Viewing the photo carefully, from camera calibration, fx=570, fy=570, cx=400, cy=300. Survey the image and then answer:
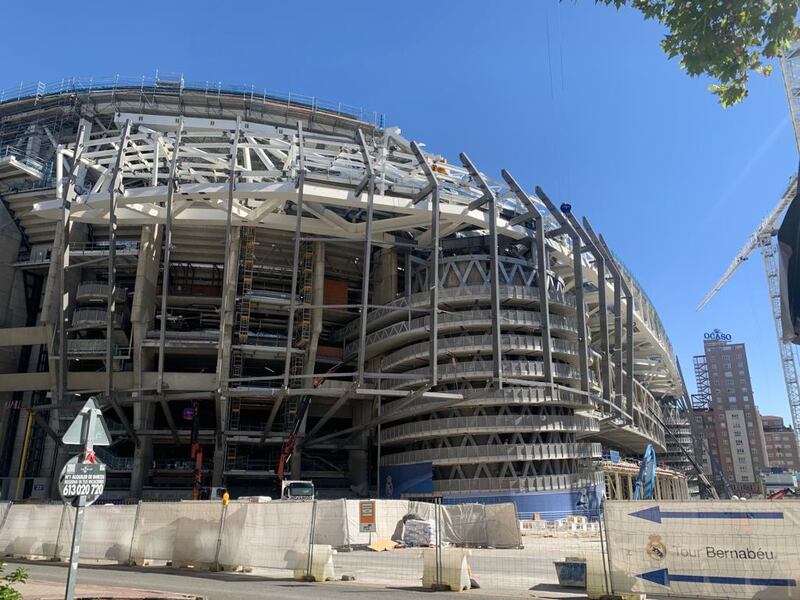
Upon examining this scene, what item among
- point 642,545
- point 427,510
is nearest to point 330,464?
point 427,510

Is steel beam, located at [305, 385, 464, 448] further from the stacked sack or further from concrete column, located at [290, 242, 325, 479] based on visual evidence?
the stacked sack

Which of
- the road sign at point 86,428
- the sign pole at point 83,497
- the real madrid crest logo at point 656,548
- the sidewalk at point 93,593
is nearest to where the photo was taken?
the sign pole at point 83,497

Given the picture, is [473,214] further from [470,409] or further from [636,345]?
[636,345]

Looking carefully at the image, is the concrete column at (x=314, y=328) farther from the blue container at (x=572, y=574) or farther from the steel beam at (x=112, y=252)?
the blue container at (x=572, y=574)

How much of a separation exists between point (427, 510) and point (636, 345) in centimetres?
5197

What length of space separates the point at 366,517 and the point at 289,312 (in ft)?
75.1

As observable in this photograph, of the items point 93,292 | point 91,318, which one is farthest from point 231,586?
point 93,292

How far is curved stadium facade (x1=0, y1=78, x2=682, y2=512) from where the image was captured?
3869 cm

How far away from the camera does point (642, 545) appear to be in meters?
9.69

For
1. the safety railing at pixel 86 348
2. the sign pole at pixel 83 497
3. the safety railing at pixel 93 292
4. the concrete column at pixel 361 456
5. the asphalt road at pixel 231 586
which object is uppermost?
the safety railing at pixel 93 292

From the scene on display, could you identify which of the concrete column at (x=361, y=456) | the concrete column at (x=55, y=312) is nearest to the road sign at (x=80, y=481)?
the concrete column at (x=55, y=312)

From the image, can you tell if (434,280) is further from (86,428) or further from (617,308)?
(86,428)

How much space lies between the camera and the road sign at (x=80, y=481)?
665 centimetres

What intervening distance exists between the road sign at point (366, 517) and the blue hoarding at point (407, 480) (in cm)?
2065
